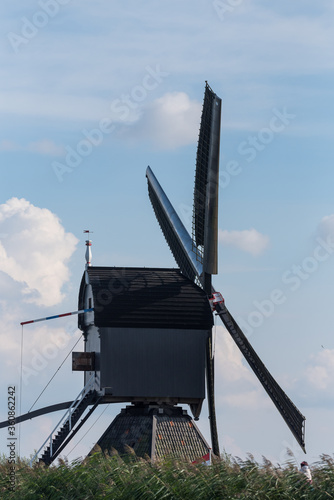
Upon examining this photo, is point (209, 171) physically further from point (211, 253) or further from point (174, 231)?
point (174, 231)

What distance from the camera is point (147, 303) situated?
115 ft

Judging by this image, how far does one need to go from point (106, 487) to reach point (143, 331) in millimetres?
10432

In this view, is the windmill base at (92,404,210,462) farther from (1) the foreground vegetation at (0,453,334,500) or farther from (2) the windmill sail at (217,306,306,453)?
(1) the foreground vegetation at (0,453,334,500)

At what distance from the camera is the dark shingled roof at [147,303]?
34656 millimetres

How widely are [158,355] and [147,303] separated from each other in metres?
1.81

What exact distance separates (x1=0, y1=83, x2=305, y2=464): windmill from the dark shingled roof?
1.3 inches

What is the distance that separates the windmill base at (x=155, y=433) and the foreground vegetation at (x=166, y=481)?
17.0 ft

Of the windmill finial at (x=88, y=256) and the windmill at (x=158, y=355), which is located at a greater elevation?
the windmill finial at (x=88, y=256)

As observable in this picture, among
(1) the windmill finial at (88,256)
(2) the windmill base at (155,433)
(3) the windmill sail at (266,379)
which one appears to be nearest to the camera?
(2) the windmill base at (155,433)

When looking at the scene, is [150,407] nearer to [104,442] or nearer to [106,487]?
[104,442]

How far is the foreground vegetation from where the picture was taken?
22.3m

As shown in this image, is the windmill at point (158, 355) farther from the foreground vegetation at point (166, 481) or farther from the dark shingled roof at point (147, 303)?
the foreground vegetation at point (166, 481)

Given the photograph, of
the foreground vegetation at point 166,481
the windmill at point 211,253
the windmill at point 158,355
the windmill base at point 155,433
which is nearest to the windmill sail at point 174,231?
the windmill at point 211,253

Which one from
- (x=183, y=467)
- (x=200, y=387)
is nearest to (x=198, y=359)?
(x=200, y=387)
